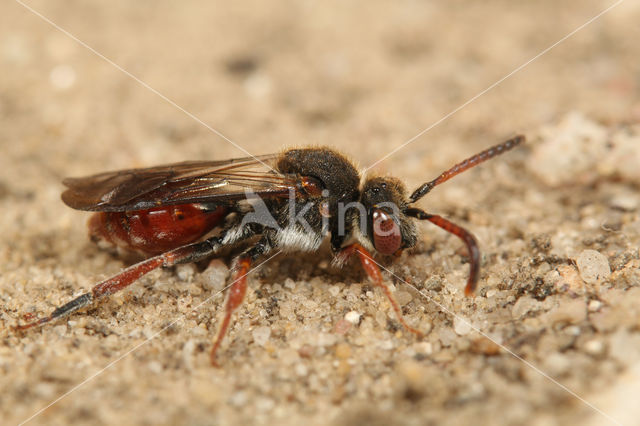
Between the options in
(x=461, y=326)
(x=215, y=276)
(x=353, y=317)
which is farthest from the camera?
(x=215, y=276)

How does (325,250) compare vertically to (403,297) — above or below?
above

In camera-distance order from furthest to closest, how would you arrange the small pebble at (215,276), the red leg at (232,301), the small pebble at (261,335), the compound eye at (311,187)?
the small pebble at (215,276)
the compound eye at (311,187)
the small pebble at (261,335)
the red leg at (232,301)

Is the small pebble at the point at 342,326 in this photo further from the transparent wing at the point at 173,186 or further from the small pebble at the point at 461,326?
the transparent wing at the point at 173,186

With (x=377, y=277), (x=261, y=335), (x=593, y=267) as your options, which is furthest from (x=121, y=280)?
(x=593, y=267)

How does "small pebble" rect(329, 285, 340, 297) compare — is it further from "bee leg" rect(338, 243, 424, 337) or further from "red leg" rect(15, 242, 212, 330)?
"red leg" rect(15, 242, 212, 330)

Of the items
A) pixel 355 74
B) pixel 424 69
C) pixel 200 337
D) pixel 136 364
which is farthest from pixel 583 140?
pixel 136 364

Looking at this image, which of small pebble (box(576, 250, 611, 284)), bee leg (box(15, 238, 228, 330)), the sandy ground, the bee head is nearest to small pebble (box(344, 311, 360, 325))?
the sandy ground

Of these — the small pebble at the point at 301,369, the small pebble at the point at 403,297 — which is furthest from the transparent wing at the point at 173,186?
the small pebble at the point at 301,369

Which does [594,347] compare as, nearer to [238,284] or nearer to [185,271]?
[238,284]
